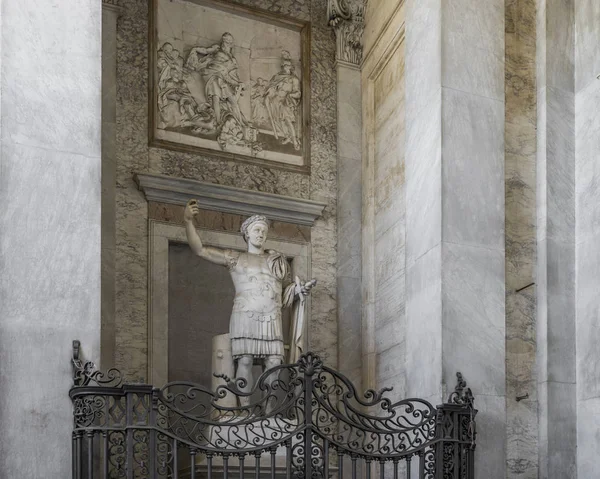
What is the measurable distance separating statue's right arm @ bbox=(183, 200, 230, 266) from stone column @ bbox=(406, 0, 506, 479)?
1.84m

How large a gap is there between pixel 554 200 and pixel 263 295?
278 centimetres

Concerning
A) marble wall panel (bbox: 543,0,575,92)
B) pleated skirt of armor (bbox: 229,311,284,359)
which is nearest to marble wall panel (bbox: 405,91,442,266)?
marble wall panel (bbox: 543,0,575,92)

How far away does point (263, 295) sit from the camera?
30.7ft

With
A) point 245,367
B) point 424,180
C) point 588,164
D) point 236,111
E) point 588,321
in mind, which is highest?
point 236,111

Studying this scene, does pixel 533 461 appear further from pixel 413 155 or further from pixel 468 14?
→ pixel 468 14

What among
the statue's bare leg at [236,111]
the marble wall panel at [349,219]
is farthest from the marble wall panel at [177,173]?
the statue's bare leg at [236,111]

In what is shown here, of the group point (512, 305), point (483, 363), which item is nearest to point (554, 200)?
point (512, 305)

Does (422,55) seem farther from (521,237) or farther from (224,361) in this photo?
(224,361)

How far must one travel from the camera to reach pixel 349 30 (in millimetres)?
12094

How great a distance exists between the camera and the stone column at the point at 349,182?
1132cm

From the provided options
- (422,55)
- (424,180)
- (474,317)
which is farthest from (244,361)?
(422,55)

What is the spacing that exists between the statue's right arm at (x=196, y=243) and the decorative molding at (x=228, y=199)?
125 centimetres

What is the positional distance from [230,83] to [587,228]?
15.5ft

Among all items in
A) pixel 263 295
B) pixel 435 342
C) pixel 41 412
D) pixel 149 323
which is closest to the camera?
pixel 41 412
